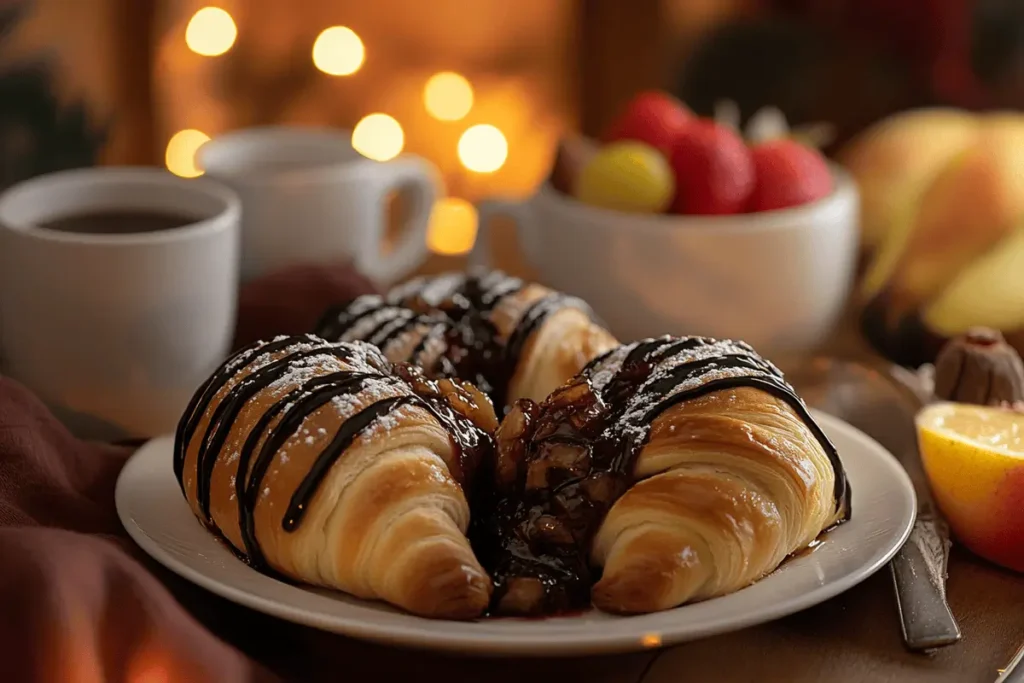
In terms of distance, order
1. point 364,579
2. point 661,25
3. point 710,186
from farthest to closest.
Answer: point 661,25, point 710,186, point 364,579

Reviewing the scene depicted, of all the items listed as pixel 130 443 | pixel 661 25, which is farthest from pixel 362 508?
pixel 661 25

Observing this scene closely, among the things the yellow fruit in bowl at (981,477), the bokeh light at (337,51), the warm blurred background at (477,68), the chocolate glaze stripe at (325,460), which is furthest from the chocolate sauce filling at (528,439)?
the bokeh light at (337,51)

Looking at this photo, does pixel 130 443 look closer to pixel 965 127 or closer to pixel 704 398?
pixel 704 398

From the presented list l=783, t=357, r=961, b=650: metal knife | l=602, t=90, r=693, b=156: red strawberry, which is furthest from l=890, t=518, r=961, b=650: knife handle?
l=602, t=90, r=693, b=156: red strawberry

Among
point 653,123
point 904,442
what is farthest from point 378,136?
point 904,442

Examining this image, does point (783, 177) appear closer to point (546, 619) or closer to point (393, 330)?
point (393, 330)

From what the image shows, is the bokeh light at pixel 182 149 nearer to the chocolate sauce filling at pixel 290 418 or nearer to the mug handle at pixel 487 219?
the mug handle at pixel 487 219

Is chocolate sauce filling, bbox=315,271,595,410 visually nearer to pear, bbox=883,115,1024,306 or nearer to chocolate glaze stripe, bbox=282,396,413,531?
chocolate glaze stripe, bbox=282,396,413,531
